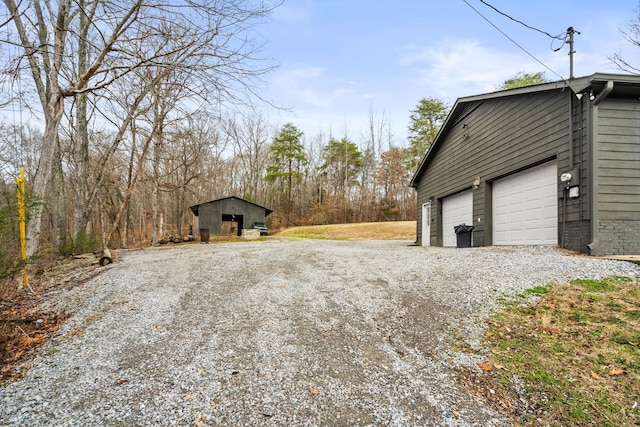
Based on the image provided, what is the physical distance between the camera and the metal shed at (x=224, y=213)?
19.6 metres

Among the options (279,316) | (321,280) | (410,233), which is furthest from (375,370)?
(410,233)

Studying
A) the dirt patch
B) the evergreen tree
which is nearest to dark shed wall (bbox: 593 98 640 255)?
the dirt patch

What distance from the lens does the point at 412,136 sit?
29844mm

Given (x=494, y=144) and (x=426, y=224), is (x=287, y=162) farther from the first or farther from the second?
(x=494, y=144)

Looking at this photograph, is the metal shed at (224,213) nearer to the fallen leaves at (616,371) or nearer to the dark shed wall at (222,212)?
the dark shed wall at (222,212)

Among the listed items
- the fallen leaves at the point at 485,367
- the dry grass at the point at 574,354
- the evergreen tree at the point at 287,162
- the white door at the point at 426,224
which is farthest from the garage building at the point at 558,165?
the evergreen tree at the point at 287,162

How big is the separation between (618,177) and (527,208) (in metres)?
1.68

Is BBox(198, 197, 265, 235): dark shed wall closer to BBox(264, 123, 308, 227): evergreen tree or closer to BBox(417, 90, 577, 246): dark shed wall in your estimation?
BBox(264, 123, 308, 227): evergreen tree

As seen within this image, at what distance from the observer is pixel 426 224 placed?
12336mm

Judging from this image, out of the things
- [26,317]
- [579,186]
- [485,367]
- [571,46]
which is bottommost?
[485,367]

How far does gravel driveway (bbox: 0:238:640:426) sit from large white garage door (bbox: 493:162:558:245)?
1.56 metres

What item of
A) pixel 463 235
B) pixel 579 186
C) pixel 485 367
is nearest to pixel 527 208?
pixel 579 186

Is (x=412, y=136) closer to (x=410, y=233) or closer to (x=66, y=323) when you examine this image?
(x=410, y=233)

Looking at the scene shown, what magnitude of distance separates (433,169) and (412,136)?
1958 centimetres
